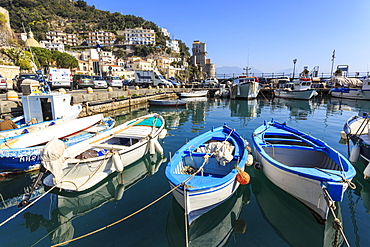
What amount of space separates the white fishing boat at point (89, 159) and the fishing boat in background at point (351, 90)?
3669 cm

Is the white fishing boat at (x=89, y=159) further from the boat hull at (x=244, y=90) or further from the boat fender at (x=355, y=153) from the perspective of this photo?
the boat hull at (x=244, y=90)

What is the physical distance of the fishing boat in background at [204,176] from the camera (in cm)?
444

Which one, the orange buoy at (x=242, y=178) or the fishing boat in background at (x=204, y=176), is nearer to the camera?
the fishing boat in background at (x=204, y=176)

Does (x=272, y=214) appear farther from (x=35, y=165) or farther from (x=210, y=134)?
(x=35, y=165)

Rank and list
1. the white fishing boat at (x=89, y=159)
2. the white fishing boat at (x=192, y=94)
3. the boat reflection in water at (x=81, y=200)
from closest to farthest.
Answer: the boat reflection in water at (x=81, y=200), the white fishing boat at (x=89, y=159), the white fishing boat at (x=192, y=94)

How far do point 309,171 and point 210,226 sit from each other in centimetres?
287

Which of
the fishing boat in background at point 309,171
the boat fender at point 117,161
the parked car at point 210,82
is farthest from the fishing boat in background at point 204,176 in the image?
the parked car at point 210,82

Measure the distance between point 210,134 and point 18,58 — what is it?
42577 mm

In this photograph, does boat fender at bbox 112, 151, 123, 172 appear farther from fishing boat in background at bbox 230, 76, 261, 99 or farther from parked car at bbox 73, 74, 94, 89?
fishing boat in background at bbox 230, 76, 261, 99

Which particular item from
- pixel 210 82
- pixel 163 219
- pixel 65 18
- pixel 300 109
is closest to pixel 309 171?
pixel 163 219

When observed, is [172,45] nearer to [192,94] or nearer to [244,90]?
[192,94]

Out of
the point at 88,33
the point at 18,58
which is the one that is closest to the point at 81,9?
the point at 88,33

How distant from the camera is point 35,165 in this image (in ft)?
23.9

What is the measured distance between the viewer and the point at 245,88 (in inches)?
1302
